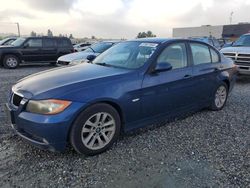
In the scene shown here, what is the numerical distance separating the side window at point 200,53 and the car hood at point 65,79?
5.39 ft

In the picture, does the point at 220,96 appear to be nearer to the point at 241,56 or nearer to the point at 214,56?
the point at 214,56

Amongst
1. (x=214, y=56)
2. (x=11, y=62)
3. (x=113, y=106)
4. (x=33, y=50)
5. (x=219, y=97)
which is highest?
(x=214, y=56)

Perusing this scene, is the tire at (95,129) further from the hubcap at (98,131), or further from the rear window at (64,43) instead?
the rear window at (64,43)

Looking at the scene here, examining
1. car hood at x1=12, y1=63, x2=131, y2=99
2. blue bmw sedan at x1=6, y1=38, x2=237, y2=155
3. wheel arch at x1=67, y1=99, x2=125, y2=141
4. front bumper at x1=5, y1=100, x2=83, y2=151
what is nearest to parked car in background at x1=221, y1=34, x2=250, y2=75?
blue bmw sedan at x1=6, y1=38, x2=237, y2=155

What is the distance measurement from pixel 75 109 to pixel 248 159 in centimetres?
239

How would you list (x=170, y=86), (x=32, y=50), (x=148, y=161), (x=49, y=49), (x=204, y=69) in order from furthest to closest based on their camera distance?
(x=49, y=49), (x=32, y=50), (x=204, y=69), (x=170, y=86), (x=148, y=161)

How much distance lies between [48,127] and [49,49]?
1171 centimetres

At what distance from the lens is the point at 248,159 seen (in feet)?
11.5

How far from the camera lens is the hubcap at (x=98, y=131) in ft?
11.2

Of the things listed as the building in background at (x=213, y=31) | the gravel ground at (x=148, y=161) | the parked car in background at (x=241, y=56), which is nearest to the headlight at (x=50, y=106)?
the gravel ground at (x=148, y=161)

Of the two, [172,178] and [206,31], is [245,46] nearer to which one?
[172,178]

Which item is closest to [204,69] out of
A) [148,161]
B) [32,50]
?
[148,161]

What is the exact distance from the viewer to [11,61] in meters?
13.0

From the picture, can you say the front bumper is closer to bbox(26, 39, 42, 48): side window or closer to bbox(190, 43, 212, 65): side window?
bbox(190, 43, 212, 65): side window
